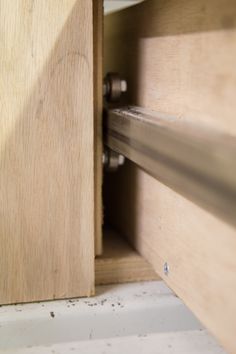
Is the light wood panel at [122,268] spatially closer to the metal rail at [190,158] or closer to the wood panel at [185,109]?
the wood panel at [185,109]

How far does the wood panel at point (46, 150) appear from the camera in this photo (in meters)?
0.92

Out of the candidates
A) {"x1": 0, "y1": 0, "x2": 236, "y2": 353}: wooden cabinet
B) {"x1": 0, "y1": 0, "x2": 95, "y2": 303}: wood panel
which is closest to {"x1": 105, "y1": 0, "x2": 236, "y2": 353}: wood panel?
{"x1": 0, "y1": 0, "x2": 236, "y2": 353}: wooden cabinet

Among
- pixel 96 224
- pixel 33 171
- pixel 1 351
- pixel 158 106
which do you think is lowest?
pixel 1 351

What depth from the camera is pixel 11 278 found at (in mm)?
979

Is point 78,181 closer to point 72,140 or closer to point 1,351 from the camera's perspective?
point 72,140

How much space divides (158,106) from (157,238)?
214mm

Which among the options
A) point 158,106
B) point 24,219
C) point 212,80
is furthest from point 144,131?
point 24,219

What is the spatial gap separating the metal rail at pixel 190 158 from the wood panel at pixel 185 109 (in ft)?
0.17

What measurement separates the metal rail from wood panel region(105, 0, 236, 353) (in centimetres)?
5

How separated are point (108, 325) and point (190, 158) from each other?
0.46 m

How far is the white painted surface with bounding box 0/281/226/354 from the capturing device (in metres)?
0.84

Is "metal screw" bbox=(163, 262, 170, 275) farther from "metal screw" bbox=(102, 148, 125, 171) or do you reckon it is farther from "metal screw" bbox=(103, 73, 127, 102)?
"metal screw" bbox=(103, 73, 127, 102)

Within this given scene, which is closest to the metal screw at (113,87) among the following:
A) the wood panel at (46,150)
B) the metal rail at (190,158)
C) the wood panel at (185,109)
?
the wood panel at (185,109)

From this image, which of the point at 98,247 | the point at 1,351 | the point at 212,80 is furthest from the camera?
the point at 98,247
